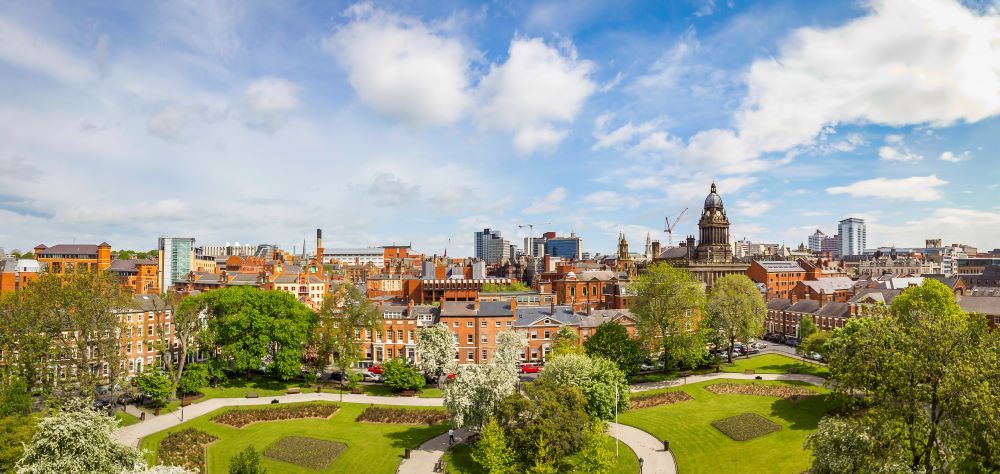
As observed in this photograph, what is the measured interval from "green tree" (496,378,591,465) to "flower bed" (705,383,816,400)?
26.5 metres

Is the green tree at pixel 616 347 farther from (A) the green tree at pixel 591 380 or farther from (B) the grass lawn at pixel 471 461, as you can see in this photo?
(B) the grass lawn at pixel 471 461

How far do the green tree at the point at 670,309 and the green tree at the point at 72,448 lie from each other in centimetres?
5448

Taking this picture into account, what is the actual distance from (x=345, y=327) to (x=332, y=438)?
19773 millimetres

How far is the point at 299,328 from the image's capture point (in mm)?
66250

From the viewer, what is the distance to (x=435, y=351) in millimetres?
64188

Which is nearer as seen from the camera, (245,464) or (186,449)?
(245,464)

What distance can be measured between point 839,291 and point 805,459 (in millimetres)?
81974

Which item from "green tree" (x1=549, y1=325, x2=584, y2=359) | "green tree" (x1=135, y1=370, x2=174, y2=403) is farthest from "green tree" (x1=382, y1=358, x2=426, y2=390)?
"green tree" (x1=135, y1=370, x2=174, y2=403)

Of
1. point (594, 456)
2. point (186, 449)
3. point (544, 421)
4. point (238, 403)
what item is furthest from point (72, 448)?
point (594, 456)

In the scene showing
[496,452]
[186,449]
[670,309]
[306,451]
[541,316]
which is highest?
[670,309]

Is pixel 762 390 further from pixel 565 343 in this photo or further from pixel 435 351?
pixel 435 351

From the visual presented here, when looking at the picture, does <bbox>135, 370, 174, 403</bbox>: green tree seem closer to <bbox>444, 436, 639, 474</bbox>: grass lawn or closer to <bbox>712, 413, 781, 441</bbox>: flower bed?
<bbox>444, 436, 639, 474</bbox>: grass lawn

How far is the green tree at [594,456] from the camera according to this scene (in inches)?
1463

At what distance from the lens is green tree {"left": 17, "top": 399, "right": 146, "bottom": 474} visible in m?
29.4
